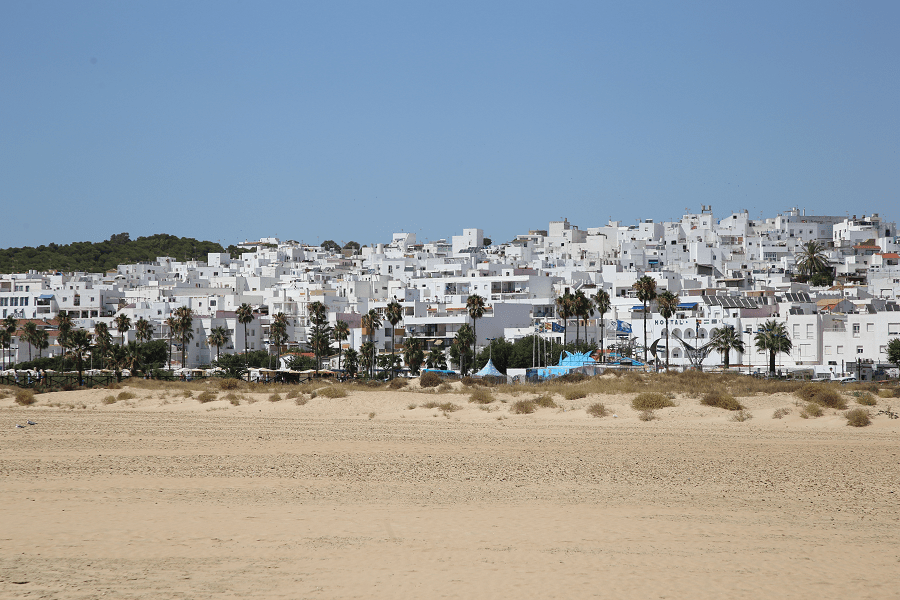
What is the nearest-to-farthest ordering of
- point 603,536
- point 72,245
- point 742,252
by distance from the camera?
point 603,536, point 742,252, point 72,245

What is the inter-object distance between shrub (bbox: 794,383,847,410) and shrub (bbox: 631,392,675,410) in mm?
4633

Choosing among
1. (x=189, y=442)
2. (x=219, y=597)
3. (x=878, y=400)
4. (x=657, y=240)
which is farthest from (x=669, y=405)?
(x=657, y=240)

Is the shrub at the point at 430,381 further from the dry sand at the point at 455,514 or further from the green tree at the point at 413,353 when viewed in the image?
the dry sand at the point at 455,514

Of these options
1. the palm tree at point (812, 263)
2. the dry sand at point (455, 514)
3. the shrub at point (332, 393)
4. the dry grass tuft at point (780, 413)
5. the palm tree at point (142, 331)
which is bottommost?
the dry sand at point (455, 514)

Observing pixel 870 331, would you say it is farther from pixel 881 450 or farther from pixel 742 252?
pixel 742 252

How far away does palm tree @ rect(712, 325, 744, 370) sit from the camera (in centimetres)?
6988

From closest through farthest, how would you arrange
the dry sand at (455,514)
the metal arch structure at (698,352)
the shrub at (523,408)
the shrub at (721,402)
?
the dry sand at (455,514) → the shrub at (721,402) → the shrub at (523,408) → the metal arch structure at (698,352)

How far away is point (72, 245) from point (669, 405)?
176 metres

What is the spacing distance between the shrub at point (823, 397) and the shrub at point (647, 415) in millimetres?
5514

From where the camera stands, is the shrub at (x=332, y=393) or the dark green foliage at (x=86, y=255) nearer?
the shrub at (x=332, y=393)

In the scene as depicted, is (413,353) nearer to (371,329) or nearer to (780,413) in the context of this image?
(371,329)

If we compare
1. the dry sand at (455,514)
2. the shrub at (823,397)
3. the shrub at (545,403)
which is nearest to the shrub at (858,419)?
the dry sand at (455,514)

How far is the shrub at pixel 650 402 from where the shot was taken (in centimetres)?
3488

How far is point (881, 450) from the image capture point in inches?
948
